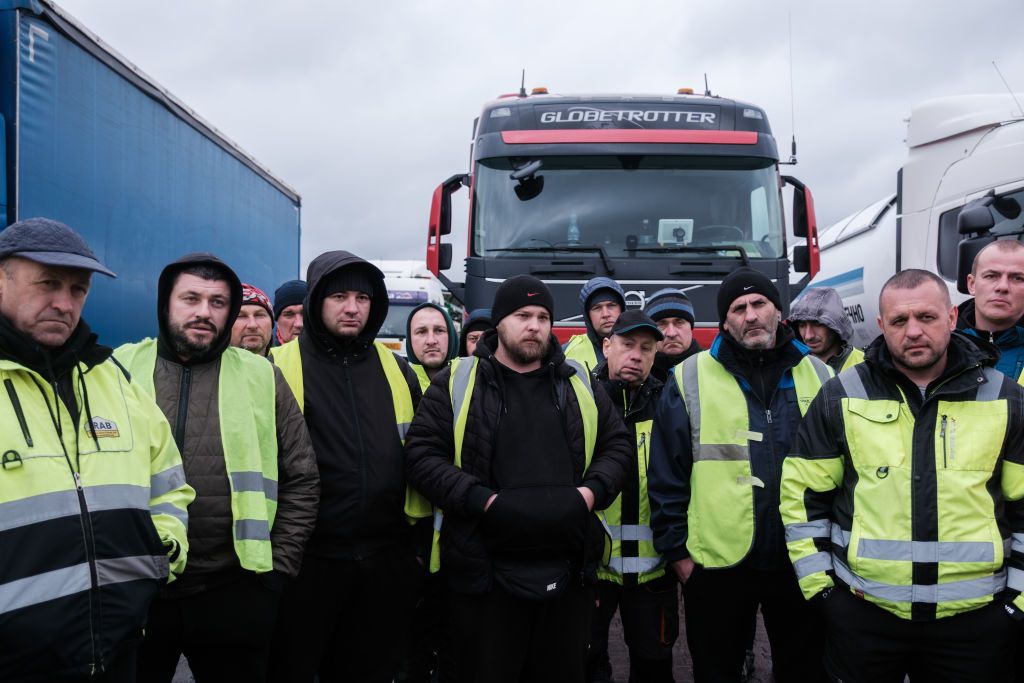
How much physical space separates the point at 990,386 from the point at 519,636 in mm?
1785

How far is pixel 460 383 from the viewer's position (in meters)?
2.74

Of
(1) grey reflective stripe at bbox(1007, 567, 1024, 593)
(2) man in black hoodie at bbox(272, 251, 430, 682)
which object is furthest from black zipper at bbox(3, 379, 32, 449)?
(1) grey reflective stripe at bbox(1007, 567, 1024, 593)

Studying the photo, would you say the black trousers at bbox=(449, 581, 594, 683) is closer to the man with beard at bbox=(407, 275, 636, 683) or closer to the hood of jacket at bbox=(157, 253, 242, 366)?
the man with beard at bbox=(407, 275, 636, 683)

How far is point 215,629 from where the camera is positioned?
2.32 meters

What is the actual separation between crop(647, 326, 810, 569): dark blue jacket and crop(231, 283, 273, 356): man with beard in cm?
206

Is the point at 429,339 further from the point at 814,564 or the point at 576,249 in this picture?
the point at 814,564

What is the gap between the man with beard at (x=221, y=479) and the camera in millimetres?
2307

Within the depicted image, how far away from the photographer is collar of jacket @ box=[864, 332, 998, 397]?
2.29 meters

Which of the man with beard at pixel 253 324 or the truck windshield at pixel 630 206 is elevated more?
the truck windshield at pixel 630 206

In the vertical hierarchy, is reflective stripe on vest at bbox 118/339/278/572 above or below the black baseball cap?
below

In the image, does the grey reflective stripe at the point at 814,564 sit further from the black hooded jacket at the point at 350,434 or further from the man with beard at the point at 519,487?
the black hooded jacket at the point at 350,434

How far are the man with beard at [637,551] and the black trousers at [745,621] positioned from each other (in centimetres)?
24

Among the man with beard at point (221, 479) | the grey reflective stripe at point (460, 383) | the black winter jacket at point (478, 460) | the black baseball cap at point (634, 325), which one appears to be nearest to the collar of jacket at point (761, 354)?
the black baseball cap at point (634, 325)

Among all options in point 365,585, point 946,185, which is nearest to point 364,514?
point 365,585
